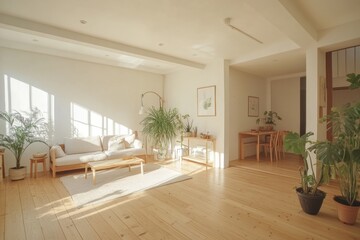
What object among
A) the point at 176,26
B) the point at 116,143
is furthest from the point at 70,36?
the point at 116,143

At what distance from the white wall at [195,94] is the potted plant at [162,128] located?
0.52 m

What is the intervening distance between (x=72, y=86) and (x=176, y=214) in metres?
4.08

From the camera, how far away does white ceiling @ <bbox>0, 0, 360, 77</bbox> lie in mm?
2541

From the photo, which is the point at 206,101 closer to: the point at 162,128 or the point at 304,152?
the point at 162,128

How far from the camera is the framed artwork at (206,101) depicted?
5.05 meters

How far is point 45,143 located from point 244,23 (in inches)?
190

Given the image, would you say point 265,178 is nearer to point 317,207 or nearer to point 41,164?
point 317,207

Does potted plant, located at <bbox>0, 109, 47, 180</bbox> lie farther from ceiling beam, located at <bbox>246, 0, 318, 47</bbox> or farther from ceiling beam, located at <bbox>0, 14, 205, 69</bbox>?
ceiling beam, located at <bbox>246, 0, 318, 47</bbox>

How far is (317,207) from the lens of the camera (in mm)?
2438

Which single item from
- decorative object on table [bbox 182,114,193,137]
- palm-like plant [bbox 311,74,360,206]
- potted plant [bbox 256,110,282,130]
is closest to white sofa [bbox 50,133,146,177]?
decorative object on table [bbox 182,114,193,137]

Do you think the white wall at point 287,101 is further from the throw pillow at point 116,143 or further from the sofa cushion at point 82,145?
the sofa cushion at point 82,145

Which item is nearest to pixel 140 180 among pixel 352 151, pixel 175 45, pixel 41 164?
pixel 41 164

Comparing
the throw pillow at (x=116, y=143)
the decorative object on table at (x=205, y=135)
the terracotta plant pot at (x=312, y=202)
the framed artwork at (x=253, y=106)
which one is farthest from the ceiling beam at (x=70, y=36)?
the terracotta plant pot at (x=312, y=202)

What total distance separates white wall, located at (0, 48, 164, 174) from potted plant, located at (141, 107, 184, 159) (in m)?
0.66
